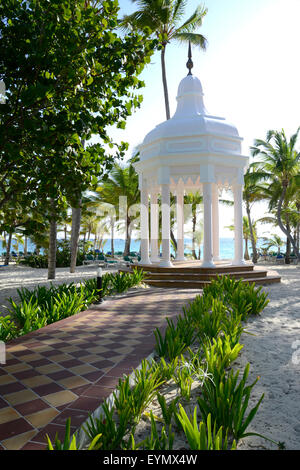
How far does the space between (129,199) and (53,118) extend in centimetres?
2062

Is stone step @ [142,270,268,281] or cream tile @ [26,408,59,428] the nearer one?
cream tile @ [26,408,59,428]

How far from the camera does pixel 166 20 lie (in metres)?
16.5

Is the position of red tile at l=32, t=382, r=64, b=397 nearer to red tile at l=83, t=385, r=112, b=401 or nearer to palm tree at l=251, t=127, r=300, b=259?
red tile at l=83, t=385, r=112, b=401

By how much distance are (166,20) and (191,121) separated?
810 centimetres

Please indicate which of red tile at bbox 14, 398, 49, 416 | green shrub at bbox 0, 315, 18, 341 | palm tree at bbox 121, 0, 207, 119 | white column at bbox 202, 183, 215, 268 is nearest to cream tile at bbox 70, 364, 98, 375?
red tile at bbox 14, 398, 49, 416

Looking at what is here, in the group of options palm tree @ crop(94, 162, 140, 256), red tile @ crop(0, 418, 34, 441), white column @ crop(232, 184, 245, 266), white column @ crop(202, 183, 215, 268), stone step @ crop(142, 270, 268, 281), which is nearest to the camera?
red tile @ crop(0, 418, 34, 441)

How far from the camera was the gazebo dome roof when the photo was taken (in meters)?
11.9

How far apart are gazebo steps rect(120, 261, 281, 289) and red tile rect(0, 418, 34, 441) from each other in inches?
333

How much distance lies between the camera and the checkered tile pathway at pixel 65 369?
2562 mm

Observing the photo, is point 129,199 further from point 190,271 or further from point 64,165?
point 64,165

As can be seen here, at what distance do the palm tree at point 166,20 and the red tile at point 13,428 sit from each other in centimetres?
1748

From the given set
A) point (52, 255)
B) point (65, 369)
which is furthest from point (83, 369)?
point (52, 255)
